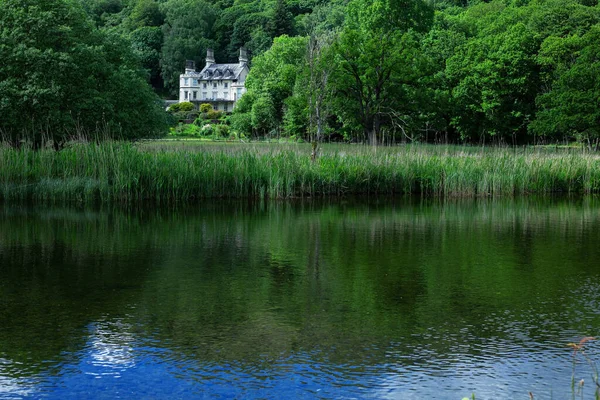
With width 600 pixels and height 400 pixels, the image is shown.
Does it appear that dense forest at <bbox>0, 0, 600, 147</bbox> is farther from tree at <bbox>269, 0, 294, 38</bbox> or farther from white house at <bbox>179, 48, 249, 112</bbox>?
tree at <bbox>269, 0, 294, 38</bbox>

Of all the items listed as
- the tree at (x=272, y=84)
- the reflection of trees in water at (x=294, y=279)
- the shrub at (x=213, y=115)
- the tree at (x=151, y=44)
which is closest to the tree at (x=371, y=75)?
the tree at (x=272, y=84)

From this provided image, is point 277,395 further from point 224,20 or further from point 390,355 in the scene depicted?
point 224,20

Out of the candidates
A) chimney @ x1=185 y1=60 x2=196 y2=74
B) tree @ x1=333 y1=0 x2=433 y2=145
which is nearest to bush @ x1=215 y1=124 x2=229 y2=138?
tree @ x1=333 y1=0 x2=433 y2=145

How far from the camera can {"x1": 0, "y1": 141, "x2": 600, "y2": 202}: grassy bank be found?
1600 cm

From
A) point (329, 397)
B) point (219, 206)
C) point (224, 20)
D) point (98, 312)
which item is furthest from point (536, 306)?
point (224, 20)

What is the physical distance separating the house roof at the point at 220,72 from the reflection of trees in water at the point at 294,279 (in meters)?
87.2

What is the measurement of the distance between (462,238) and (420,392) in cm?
665

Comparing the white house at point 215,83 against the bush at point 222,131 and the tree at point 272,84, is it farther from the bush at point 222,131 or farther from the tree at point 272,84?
the bush at point 222,131

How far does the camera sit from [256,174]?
17.1 m

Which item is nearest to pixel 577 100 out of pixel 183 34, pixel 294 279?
pixel 294 279

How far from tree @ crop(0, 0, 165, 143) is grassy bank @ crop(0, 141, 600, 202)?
1927 millimetres

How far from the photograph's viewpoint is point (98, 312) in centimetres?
632

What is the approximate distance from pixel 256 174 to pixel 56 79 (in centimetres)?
615

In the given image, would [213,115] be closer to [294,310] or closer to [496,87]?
[496,87]
